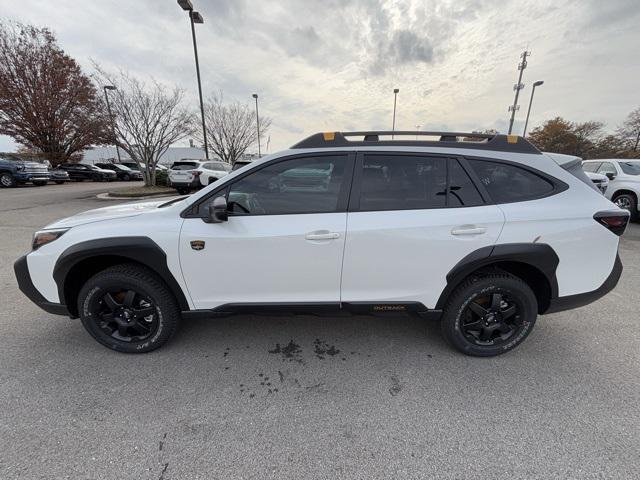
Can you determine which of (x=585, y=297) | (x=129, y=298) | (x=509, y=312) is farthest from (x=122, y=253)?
(x=585, y=297)

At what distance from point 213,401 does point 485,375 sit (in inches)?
82.2

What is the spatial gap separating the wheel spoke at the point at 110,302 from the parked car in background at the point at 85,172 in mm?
28040

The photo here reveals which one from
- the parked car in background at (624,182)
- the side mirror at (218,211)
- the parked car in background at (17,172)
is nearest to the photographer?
the side mirror at (218,211)

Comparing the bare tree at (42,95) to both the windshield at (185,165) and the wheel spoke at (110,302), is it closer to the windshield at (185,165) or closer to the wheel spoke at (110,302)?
the windshield at (185,165)

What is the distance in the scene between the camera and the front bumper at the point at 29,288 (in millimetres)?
2473

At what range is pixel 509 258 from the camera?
230 cm

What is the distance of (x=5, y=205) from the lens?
10539 millimetres

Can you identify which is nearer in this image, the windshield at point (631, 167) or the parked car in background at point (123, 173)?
the windshield at point (631, 167)

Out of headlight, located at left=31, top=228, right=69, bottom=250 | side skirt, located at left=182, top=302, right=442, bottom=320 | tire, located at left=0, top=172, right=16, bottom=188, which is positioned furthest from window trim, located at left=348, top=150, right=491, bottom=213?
tire, located at left=0, top=172, right=16, bottom=188

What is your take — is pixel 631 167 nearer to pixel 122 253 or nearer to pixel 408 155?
pixel 408 155

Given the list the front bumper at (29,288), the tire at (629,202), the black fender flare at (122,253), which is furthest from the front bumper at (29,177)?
the tire at (629,202)

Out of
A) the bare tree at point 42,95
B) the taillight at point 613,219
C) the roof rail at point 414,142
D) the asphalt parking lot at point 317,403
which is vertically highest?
the bare tree at point 42,95

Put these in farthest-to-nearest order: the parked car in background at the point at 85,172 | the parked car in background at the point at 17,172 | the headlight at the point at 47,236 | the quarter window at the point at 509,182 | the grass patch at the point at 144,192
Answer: the parked car in background at the point at 85,172 < the parked car in background at the point at 17,172 < the grass patch at the point at 144,192 < the headlight at the point at 47,236 < the quarter window at the point at 509,182

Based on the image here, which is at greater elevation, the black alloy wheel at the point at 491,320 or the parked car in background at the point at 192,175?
the parked car in background at the point at 192,175
